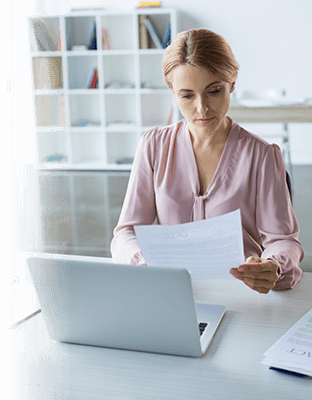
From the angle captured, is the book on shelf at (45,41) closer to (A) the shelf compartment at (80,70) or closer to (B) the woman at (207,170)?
(A) the shelf compartment at (80,70)

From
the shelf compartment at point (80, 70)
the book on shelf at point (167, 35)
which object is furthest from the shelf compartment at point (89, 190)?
the book on shelf at point (167, 35)

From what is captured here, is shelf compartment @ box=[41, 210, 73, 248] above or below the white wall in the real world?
below

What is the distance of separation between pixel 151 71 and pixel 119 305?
5.16m

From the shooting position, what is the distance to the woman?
1.14 meters

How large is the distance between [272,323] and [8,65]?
0.61 meters

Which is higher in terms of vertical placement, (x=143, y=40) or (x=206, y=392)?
(x=143, y=40)

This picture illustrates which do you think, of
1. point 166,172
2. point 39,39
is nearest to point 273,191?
point 166,172

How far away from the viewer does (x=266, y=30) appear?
529cm

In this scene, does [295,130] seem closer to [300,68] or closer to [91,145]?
[300,68]

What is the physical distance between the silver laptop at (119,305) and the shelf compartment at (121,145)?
504 cm

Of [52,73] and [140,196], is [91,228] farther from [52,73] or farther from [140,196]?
[52,73]

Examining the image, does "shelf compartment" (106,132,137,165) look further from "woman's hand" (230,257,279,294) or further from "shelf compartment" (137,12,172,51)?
"woman's hand" (230,257,279,294)

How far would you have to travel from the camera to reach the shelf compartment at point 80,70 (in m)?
5.62

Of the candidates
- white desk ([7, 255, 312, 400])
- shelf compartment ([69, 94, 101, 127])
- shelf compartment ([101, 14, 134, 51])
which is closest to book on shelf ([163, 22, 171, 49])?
shelf compartment ([101, 14, 134, 51])
